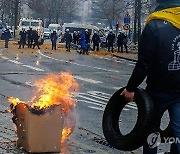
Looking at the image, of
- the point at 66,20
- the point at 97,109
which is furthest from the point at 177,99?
the point at 66,20

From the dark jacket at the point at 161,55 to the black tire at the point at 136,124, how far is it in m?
0.20

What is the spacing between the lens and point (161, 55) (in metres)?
4.65

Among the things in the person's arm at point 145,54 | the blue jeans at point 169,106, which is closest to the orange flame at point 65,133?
the blue jeans at point 169,106

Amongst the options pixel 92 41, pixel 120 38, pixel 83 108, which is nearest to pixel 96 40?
pixel 92 41

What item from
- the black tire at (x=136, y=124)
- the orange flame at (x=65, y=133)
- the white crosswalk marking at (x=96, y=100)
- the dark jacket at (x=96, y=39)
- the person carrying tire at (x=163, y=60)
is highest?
the person carrying tire at (x=163, y=60)

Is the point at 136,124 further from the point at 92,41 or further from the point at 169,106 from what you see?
the point at 92,41

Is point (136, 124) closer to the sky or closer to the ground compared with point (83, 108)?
closer to the sky

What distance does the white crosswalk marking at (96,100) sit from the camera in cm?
1147

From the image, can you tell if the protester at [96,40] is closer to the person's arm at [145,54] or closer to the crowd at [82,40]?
the crowd at [82,40]

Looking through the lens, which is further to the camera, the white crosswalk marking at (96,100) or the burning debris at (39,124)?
the white crosswalk marking at (96,100)

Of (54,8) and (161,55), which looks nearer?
(161,55)

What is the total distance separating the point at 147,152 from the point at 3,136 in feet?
10.2

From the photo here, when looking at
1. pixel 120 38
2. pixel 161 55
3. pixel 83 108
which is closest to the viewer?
pixel 161 55

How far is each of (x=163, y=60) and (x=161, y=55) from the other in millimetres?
51
